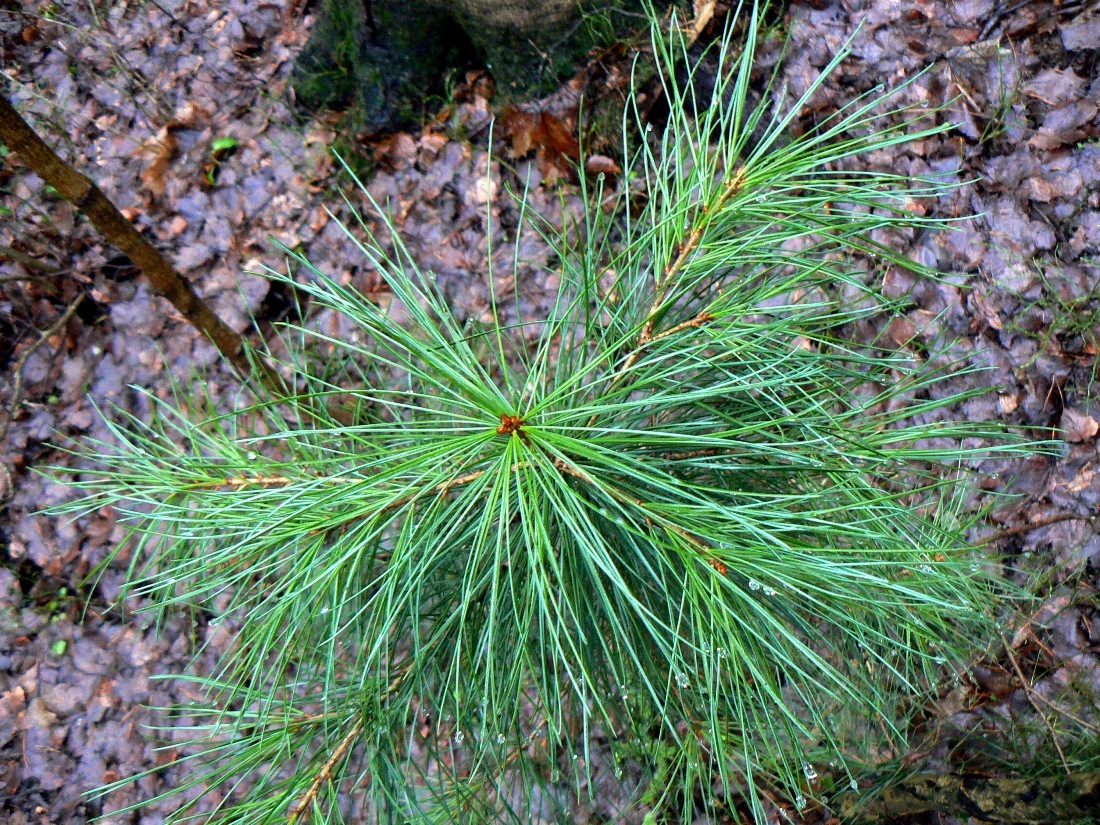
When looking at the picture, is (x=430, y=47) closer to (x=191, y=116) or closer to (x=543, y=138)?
(x=543, y=138)

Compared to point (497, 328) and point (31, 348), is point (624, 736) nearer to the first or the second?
point (497, 328)

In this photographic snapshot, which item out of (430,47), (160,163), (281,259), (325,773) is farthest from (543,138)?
(325,773)

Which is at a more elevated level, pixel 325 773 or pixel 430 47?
pixel 430 47

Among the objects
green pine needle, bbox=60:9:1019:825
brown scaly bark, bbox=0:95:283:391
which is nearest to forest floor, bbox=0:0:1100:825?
→ brown scaly bark, bbox=0:95:283:391

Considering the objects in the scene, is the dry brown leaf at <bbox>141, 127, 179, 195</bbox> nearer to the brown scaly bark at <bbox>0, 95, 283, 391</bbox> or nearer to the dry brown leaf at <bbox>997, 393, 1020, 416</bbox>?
the brown scaly bark at <bbox>0, 95, 283, 391</bbox>

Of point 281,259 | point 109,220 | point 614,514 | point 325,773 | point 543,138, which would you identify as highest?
point 109,220

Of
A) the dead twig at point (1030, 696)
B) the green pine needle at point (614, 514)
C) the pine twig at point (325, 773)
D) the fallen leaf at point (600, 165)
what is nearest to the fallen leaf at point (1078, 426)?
the dead twig at point (1030, 696)
